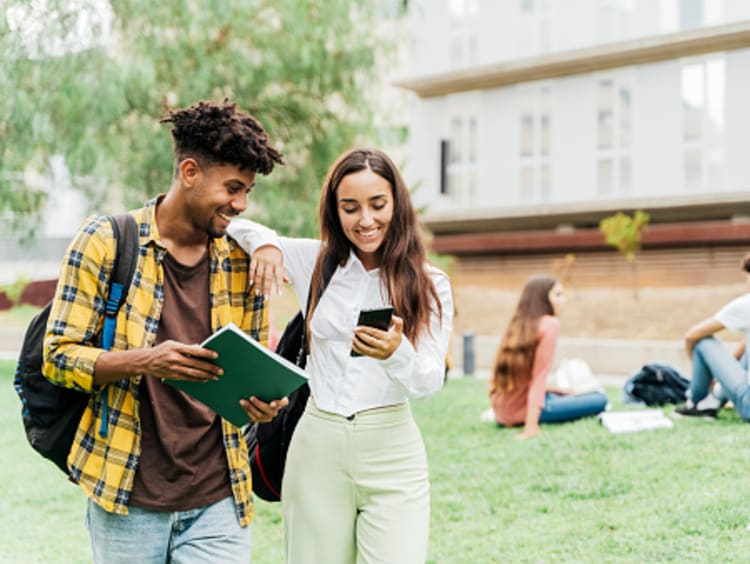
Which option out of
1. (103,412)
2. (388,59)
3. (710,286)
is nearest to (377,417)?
(103,412)

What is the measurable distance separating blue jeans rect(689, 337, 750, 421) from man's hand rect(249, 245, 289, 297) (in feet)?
17.9

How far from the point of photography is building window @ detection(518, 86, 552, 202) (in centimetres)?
2200

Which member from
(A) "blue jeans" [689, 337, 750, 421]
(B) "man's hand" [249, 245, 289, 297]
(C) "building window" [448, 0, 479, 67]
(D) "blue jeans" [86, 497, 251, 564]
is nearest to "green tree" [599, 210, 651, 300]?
(C) "building window" [448, 0, 479, 67]

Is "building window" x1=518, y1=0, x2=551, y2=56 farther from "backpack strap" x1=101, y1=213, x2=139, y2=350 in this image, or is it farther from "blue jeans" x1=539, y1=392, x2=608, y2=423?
"backpack strap" x1=101, y1=213, x2=139, y2=350

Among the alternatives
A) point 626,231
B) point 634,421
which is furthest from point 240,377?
point 626,231

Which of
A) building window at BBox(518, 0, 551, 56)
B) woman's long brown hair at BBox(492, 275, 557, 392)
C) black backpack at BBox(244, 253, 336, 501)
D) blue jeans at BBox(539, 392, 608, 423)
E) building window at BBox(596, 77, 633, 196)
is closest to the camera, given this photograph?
black backpack at BBox(244, 253, 336, 501)

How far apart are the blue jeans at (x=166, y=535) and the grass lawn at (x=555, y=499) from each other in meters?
2.20

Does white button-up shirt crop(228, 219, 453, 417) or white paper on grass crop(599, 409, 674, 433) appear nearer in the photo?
white button-up shirt crop(228, 219, 453, 417)

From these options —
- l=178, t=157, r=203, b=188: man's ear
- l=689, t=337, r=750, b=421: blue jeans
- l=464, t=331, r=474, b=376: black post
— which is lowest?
l=464, t=331, r=474, b=376: black post

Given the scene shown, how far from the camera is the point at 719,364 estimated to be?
7.19m

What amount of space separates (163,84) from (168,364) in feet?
35.5

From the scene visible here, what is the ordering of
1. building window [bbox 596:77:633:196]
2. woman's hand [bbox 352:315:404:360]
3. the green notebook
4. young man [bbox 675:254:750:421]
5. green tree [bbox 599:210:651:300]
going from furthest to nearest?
building window [bbox 596:77:633:196], green tree [bbox 599:210:651:300], young man [bbox 675:254:750:421], woman's hand [bbox 352:315:404:360], the green notebook

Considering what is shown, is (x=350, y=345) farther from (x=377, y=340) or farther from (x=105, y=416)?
(x=105, y=416)

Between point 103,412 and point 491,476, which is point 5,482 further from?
point 103,412
